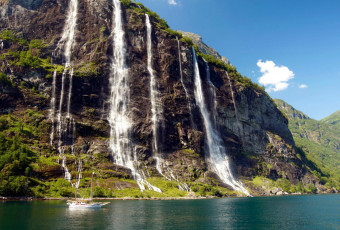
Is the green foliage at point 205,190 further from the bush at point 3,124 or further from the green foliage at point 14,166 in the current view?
the bush at point 3,124

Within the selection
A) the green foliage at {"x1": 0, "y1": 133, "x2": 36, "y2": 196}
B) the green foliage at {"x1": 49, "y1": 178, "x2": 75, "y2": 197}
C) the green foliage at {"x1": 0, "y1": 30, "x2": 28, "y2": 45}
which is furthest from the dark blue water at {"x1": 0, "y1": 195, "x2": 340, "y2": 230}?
the green foliage at {"x1": 0, "y1": 30, "x2": 28, "y2": 45}

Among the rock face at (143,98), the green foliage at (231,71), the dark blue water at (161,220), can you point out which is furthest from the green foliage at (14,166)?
the green foliage at (231,71)

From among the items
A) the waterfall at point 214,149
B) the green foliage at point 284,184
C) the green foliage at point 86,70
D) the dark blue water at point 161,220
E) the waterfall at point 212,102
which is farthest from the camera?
the waterfall at point 212,102

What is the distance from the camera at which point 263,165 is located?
4658 inches

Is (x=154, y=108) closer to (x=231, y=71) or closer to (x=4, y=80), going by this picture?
(x=4, y=80)

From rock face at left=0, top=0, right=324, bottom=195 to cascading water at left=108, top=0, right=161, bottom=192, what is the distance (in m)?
1.80

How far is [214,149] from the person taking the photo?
111 meters

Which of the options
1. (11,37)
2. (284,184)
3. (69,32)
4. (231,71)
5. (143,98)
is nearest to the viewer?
(143,98)

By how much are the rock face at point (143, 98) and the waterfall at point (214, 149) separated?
2.80 m

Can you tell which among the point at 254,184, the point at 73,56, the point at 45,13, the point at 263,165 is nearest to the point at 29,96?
the point at 73,56

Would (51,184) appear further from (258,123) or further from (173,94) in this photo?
(258,123)

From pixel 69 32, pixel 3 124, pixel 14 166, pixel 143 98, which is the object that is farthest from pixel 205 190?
pixel 69 32

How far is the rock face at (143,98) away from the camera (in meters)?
92.4

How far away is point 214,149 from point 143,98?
33167mm
